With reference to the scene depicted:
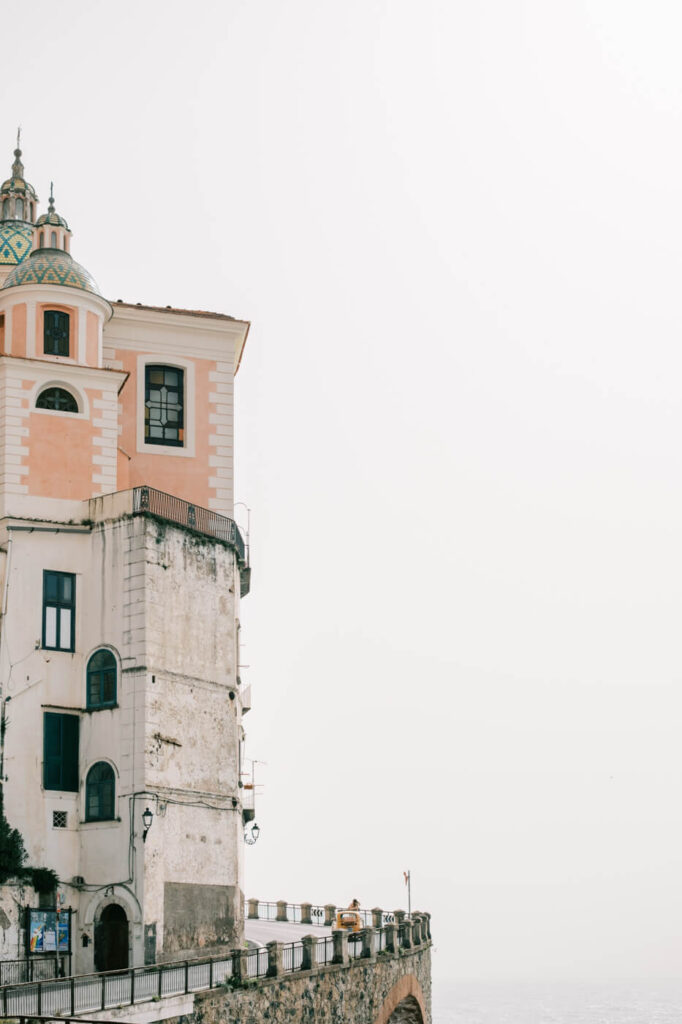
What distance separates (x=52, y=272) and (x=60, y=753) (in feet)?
47.1

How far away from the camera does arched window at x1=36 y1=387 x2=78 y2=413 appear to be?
3962cm

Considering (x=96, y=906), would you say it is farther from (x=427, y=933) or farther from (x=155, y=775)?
(x=427, y=933)

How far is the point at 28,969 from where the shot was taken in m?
33.2

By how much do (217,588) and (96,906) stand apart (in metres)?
9.47

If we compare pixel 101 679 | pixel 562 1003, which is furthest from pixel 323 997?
pixel 562 1003

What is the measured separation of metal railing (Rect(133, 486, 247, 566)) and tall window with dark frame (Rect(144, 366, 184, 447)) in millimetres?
3214

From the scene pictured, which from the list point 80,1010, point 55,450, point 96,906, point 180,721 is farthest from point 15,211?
point 80,1010

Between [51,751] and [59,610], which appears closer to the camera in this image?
[51,751]

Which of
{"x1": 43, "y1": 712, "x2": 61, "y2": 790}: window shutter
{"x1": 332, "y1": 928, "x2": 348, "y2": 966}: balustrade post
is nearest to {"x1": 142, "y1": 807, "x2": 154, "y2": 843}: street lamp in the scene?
{"x1": 43, "y1": 712, "x2": 61, "y2": 790}: window shutter

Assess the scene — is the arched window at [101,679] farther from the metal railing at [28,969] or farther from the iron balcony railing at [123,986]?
the iron balcony railing at [123,986]

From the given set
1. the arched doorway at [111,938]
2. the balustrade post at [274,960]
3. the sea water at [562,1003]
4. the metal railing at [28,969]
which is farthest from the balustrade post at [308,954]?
the sea water at [562,1003]

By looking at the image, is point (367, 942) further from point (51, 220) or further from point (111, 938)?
point (51, 220)

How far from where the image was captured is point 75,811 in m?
35.8

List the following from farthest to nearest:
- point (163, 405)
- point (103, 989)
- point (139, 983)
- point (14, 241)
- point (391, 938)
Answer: point (14, 241) < point (163, 405) < point (391, 938) < point (139, 983) < point (103, 989)
